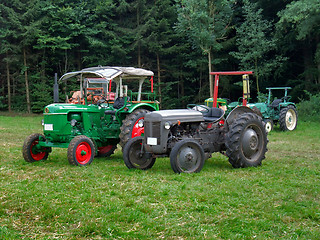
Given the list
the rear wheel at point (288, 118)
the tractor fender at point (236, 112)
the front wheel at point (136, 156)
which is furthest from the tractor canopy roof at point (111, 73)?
the rear wheel at point (288, 118)

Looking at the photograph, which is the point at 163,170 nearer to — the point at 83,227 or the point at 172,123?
the point at 172,123

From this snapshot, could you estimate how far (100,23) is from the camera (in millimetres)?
27125

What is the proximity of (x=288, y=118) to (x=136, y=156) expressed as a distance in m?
9.53

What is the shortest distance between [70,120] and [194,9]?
1655 centimetres

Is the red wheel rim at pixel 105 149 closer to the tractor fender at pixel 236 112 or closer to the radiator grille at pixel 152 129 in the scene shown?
the radiator grille at pixel 152 129

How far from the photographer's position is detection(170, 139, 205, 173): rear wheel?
20.4 ft

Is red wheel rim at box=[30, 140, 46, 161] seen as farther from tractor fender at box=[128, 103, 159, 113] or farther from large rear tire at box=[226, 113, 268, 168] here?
large rear tire at box=[226, 113, 268, 168]

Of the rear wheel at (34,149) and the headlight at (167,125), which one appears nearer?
the headlight at (167,125)

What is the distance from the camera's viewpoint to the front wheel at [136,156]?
22.2ft

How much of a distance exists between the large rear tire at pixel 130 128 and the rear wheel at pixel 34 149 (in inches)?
66.5

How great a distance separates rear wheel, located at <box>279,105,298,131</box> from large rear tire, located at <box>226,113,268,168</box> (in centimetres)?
740

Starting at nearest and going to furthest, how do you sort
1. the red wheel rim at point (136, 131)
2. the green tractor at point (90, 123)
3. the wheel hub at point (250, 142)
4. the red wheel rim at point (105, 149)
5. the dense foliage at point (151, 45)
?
the wheel hub at point (250, 142) → the green tractor at point (90, 123) → the red wheel rim at point (136, 131) → the red wheel rim at point (105, 149) → the dense foliage at point (151, 45)

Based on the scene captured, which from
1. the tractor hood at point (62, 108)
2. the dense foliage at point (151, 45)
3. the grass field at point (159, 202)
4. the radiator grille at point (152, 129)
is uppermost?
the dense foliage at point (151, 45)

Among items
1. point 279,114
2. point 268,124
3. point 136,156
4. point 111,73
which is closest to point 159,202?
point 136,156
